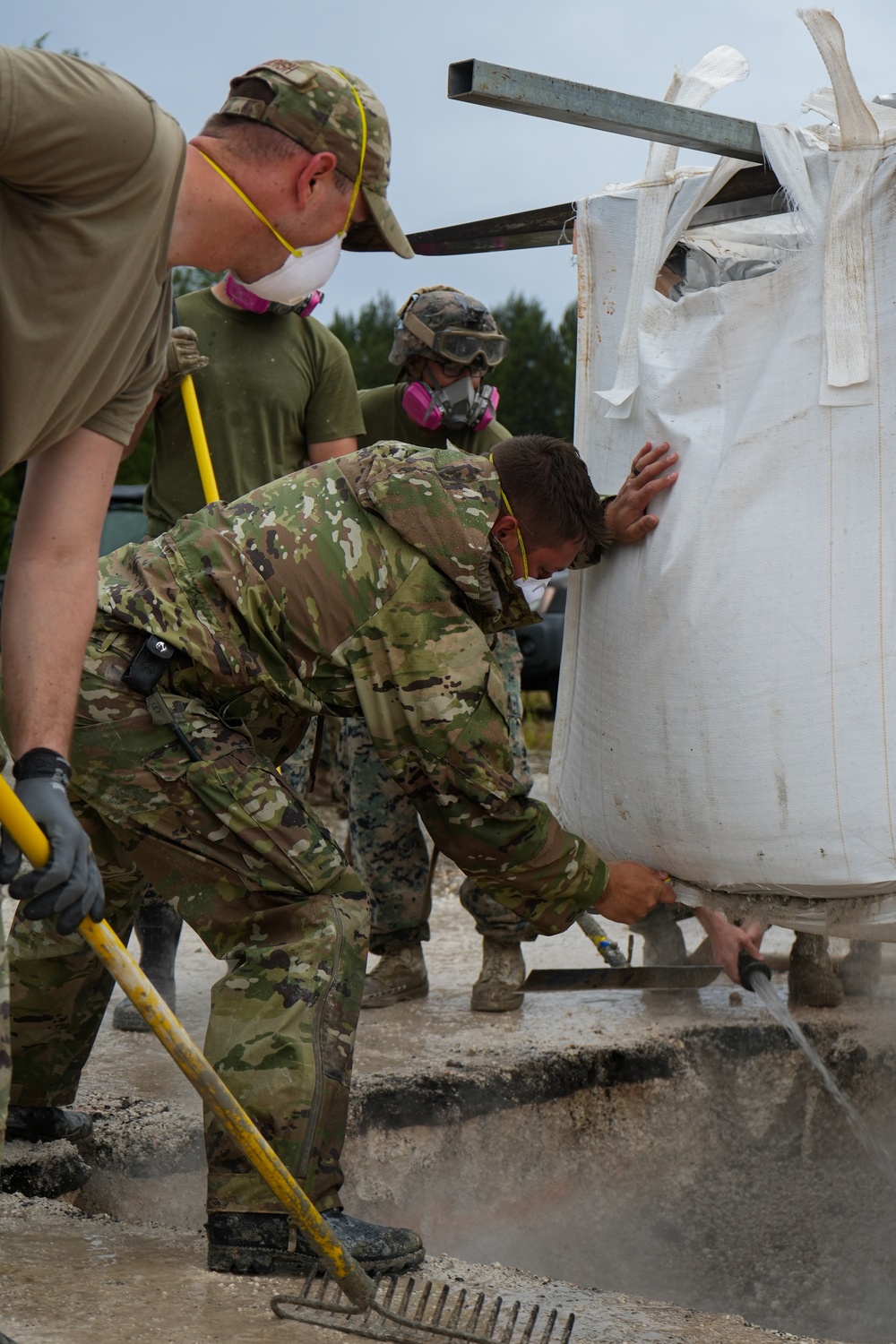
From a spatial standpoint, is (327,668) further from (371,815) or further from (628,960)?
(628,960)

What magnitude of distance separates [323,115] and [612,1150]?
2494 mm

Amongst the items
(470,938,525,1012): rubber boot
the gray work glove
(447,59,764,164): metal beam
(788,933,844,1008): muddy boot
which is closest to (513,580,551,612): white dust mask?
(447,59,764,164): metal beam

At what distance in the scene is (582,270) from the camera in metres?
2.76

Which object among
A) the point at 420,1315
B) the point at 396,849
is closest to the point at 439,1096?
the point at 396,849

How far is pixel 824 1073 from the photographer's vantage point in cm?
346

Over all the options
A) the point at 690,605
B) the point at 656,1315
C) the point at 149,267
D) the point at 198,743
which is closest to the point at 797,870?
the point at 690,605

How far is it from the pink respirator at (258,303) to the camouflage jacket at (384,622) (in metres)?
1.24

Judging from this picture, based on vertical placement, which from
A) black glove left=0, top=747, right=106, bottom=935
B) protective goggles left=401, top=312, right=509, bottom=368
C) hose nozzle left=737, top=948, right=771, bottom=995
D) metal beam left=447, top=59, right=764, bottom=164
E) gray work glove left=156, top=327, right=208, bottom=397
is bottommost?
hose nozzle left=737, top=948, right=771, bottom=995

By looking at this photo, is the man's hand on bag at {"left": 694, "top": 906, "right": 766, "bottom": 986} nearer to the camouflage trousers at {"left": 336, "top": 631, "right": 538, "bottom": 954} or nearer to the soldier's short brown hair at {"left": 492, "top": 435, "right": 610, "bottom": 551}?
the camouflage trousers at {"left": 336, "top": 631, "right": 538, "bottom": 954}

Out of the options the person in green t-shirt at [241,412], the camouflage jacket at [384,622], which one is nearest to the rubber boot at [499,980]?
the person in green t-shirt at [241,412]

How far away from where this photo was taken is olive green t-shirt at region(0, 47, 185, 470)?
153cm

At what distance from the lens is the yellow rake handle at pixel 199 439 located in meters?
3.42

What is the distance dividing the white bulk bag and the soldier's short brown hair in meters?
0.12

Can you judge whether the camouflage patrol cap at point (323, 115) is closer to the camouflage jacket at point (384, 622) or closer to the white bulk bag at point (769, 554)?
the camouflage jacket at point (384, 622)
